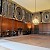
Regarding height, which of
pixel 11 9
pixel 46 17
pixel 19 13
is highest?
pixel 11 9

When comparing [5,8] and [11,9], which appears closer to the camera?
[5,8]

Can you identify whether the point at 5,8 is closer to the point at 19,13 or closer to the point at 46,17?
the point at 19,13

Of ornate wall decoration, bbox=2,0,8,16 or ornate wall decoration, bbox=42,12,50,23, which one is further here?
ornate wall decoration, bbox=42,12,50,23

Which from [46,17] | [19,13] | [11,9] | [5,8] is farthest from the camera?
[46,17]

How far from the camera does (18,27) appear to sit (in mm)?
7727

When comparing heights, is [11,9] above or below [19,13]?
above

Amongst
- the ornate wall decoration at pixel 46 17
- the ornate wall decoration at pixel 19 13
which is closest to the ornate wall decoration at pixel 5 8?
the ornate wall decoration at pixel 19 13

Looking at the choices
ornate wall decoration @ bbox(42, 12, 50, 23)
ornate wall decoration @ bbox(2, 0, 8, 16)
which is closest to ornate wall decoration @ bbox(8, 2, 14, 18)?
ornate wall decoration @ bbox(2, 0, 8, 16)

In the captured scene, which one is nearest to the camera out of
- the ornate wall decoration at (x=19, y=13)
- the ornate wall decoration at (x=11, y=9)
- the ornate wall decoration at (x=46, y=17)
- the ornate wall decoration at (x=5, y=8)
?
the ornate wall decoration at (x=5, y=8)

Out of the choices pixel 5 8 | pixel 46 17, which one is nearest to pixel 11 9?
pixel 5 8

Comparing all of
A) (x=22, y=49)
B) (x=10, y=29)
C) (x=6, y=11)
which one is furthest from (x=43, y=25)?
(x=22, y=49)

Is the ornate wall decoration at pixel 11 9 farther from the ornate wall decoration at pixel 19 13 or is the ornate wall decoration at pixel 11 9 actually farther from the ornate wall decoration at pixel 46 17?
the ornate wall decoration at pixel 46 17

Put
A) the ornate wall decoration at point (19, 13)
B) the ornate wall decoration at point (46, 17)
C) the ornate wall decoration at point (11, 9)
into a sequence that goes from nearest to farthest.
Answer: the ornate wall decoration at point (11, 9), the ornate wall decoration at point (19, 13), the ornate wall decoration at point (46, 17)

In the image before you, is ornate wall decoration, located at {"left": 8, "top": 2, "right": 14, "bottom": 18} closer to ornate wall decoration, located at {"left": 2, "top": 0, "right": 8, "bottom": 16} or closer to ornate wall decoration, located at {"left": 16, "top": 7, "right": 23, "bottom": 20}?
ornate wall decoration, located at {"left": 2, "top": 0, "right": 8, "bottom": 16}
